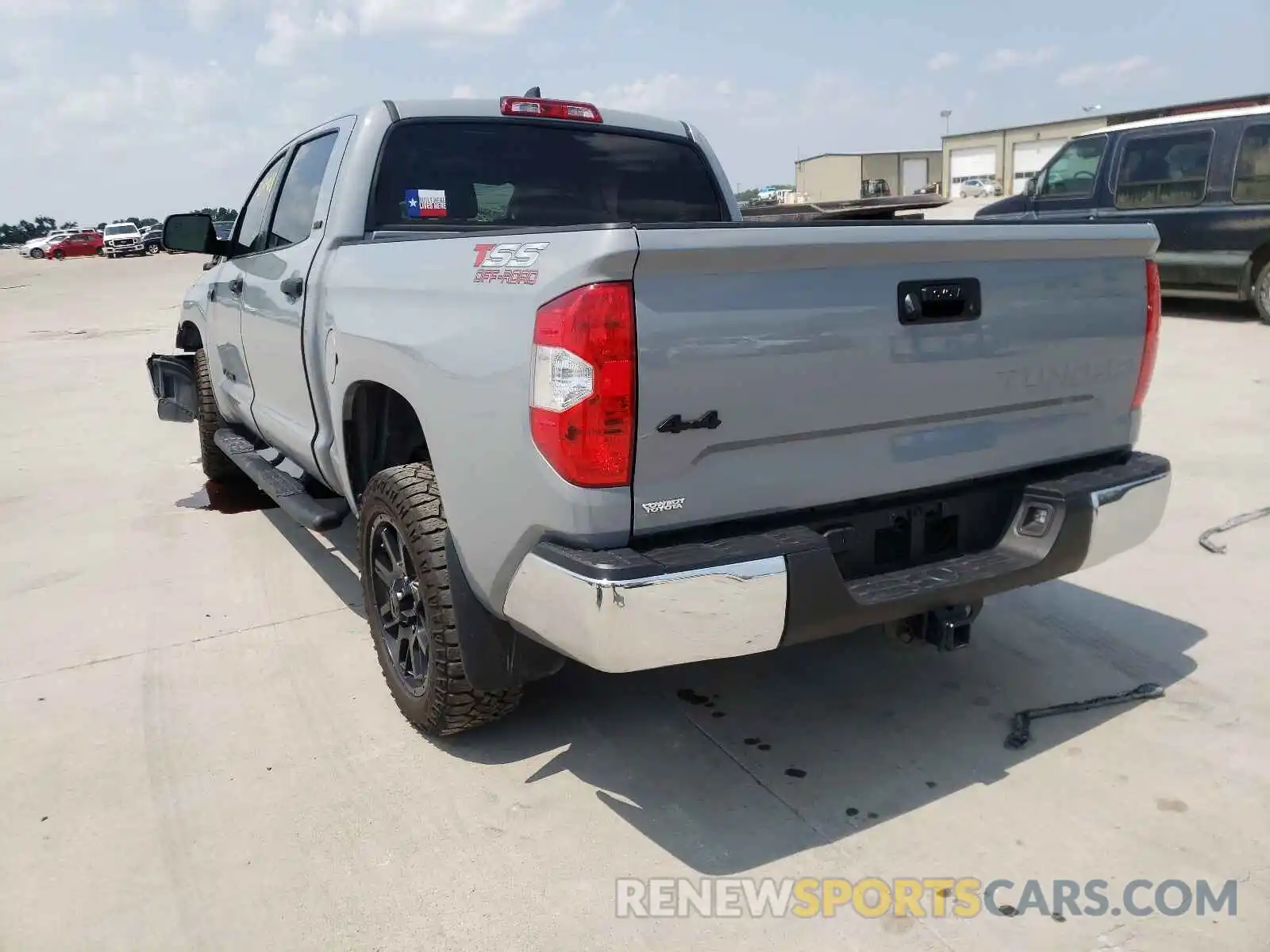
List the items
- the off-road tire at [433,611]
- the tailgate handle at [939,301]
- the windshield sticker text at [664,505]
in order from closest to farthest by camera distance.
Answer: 1. the windshield sticker text at [664,505]
2. the tailgate handle at [939,301]
3. the off-road tire at [433,611]

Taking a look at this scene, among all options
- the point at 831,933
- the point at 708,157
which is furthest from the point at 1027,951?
the point at 708,157

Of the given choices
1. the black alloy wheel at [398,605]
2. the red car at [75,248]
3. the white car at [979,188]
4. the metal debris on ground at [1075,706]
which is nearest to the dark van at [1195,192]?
the metal debris on ground at [1075,706]

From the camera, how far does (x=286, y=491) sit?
4301mm

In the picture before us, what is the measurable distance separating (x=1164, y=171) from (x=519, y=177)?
31.1ft

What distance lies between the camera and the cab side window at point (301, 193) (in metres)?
4.18

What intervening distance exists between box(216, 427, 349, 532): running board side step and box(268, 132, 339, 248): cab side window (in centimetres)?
105

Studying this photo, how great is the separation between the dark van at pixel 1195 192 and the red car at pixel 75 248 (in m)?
52.5

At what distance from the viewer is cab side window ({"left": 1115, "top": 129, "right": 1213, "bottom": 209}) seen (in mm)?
10562

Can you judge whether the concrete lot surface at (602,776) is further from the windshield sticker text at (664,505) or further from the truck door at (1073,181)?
the truck door at (1073,181)

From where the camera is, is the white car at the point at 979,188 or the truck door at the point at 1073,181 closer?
the truck door at the point at 1073,181

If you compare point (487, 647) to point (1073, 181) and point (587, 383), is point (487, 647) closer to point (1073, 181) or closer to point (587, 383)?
point (587, 383)

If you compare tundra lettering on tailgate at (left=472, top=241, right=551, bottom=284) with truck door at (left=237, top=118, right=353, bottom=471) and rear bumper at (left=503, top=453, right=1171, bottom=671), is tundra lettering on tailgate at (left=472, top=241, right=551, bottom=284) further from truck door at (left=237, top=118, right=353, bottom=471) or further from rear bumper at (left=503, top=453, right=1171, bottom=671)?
truck door at (left=237, top=118, right=353, bottom=471)

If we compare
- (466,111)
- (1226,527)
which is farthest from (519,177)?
(1226,527)

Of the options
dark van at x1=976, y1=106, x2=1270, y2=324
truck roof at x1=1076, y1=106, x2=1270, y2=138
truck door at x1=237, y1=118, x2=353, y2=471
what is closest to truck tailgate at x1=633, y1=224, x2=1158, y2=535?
truck door at x1=237, y1=118, x2=353, y2=471
